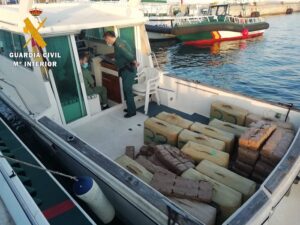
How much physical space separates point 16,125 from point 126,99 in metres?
2.27

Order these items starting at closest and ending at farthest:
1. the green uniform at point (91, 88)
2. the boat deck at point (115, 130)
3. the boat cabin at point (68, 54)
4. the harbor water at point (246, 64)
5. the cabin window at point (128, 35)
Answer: the boat cabin at point (68, 54) < the boat deck at point (115, 130) < the cabin window at point (128, 35) < the green uniform at point (91, 88) < the harbor water at point (246, 64)

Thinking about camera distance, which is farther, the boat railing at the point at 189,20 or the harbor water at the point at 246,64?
the boat railing at the point at 189,20

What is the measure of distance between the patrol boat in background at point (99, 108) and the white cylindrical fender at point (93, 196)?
0.35ft

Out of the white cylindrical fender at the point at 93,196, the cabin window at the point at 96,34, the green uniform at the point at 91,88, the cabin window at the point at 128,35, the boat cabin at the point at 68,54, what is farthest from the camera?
the cabin window at the point at 96,34

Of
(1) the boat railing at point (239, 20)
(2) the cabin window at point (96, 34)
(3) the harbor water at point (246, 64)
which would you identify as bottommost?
(3) the harbor water at point (246, 64)

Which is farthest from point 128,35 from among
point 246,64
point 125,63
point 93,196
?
point 246,64

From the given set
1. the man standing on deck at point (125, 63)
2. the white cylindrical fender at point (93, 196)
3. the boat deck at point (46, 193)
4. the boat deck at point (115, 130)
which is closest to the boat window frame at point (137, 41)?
the man standing on deck at point (125, 63)

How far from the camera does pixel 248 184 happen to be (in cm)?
293

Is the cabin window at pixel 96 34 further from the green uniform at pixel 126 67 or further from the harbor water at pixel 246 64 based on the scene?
the harbor water at pixel 246 64

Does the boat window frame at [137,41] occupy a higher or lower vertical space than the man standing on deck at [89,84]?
higher

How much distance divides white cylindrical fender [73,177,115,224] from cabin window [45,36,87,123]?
2.19 metres

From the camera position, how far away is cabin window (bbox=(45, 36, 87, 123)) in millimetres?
4418

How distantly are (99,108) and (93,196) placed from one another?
9.25ft

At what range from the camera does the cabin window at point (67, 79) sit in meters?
4.42
